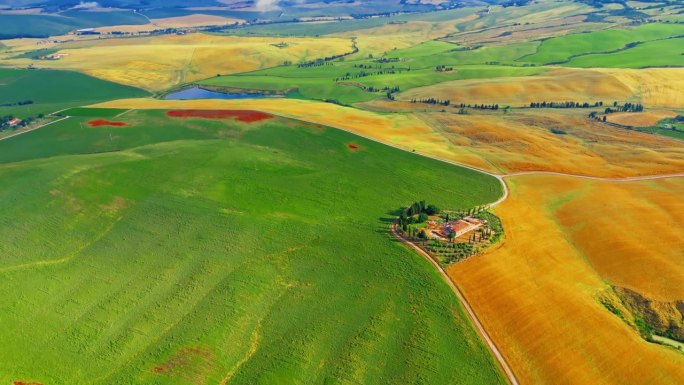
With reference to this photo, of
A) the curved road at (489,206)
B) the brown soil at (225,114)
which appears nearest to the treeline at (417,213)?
the curved road at (489,206)

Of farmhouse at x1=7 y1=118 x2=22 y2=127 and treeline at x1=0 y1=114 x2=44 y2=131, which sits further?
farmhouse at x1=7 y1=118 x2=22 y2=127

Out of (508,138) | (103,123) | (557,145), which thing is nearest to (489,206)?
(508,138)

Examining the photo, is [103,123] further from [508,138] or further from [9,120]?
[508,138]

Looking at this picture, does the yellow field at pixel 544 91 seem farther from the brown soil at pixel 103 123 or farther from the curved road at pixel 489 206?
the brown soil at pixel 103 123

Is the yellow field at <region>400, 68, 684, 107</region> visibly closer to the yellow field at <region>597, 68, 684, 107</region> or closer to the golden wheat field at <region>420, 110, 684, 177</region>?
the yellow field at <region>597, 68, 684, 107</region>

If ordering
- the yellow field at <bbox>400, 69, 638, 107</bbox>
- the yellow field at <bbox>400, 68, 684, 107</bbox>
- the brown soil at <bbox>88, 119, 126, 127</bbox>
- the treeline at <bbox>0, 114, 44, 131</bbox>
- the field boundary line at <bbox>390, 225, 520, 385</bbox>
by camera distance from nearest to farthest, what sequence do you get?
1. the field boundary line at <bbox>390, 225, 520, 385</bbox>
2. the brown soil at <bbox>88, 119, 126, 127</bbox>
3. the treeline at <bbox>0, 114, 44, 131</bbox>
4. the yellow field at <bbox>400, 68, 684, 107</bbox>
5. the yellow field at <bbox>400, 69, 638, 107</bbox>

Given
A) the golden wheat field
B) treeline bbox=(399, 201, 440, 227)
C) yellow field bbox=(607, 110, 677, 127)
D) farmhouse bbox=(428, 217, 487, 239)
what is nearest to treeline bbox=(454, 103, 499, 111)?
the golden wheat field

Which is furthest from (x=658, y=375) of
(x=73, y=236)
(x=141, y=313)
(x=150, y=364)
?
(x=73, y=236)
